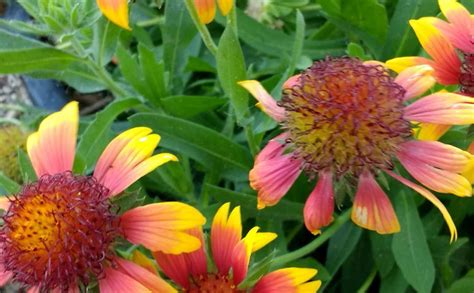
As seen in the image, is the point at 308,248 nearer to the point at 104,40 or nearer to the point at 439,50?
the point at 439,50

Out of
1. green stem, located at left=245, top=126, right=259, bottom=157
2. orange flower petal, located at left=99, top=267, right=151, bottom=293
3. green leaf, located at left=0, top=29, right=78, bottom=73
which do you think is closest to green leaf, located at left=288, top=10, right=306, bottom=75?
green stem, located at left=245, top=126, right=259, bottom=157

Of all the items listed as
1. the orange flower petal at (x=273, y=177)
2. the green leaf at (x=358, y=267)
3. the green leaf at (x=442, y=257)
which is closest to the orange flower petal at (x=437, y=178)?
the orange flower petal at (x=273, y=177)

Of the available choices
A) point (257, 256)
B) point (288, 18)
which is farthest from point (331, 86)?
point (288, 18)

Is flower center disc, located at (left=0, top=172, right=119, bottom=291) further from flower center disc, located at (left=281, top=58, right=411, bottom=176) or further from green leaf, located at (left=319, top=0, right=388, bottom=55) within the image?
green leaf, located at (left=319, top=0, right=388, bottom=55)

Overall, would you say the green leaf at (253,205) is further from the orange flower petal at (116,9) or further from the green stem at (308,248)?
the orange flower petal at (116,9)

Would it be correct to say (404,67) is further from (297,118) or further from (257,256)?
(257,256)

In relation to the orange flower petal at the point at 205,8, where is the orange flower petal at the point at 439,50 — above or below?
below

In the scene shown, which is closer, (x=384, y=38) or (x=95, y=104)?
(x=384, y=38)
